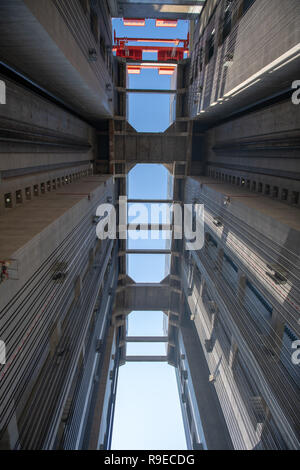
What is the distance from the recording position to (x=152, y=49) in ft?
100

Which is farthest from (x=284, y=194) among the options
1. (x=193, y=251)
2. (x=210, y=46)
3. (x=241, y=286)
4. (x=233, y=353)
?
(x=210, y=46)

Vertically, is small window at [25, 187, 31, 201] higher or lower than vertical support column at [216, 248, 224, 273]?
higher

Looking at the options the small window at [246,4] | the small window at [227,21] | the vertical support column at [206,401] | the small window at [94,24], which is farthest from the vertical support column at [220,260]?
the small window at [94,24]

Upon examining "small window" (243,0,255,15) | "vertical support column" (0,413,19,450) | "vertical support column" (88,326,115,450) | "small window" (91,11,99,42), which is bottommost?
"vertical support column" (88,326,115,450)

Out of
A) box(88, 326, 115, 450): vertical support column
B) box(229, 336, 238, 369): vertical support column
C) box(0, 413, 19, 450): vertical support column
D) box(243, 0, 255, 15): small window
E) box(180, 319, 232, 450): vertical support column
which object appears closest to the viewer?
box(0, 413, 19, 450): vertical support column

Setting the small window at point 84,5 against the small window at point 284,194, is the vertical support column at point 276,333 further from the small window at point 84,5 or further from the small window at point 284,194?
the small window at point 84,5

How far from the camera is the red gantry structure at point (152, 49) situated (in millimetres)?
30547

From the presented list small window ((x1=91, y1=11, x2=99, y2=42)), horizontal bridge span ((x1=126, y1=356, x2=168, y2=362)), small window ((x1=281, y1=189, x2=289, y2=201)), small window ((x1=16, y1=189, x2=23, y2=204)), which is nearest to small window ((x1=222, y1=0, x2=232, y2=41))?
small window ((x1=91, y1=11, x2=99, y2=42))

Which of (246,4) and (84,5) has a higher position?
(84,5)

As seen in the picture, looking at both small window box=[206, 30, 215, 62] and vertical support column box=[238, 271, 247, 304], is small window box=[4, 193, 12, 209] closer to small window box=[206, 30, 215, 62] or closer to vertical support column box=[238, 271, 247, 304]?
vertical support column box=[238, 271, 247, 304]

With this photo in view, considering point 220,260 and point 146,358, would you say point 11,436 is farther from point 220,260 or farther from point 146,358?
point 146,358

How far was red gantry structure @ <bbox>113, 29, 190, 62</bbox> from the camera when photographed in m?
30.5

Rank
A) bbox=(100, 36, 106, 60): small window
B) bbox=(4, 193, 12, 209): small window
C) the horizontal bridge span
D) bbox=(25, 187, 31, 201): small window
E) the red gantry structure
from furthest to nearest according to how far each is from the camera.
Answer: the horizontal bridge span, the red gantry structure, bbox=(100, 36, 106, 60): small window, bbox=(25, 187, 31, 201): small window, bbox=(4, 193, 12, 209): small window

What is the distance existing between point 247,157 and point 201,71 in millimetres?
9685
